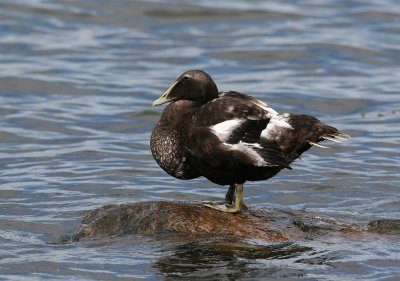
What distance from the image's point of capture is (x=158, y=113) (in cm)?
1329

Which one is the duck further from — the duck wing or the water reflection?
the water reflection

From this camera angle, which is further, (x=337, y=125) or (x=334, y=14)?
(x=334, y=14)

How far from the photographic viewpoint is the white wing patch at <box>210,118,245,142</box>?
23.3ft

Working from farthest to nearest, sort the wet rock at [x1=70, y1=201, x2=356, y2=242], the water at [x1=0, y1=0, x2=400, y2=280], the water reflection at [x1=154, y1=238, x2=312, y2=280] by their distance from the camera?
the wet rock at [x1=70, y1=201, x2=356, y2=242] → the water at [x1=0, y1=0, x2=400, y2=280] → the water reflection at [x1=154, y1=238, x2=312, y2=280]

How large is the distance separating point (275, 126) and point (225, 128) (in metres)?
0.43

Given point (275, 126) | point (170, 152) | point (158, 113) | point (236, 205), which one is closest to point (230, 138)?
point (275, 126)

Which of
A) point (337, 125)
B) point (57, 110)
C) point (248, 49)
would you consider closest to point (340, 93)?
point (337, 125)

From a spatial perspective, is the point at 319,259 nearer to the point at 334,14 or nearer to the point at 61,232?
the point at 61,232

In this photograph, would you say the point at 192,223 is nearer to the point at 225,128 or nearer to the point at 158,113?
the point at 225,128

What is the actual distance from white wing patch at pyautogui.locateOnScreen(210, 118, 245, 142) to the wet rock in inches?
26.7

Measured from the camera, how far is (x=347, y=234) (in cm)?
746

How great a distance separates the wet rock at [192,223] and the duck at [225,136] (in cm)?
19

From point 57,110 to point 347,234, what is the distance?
6.58 meters

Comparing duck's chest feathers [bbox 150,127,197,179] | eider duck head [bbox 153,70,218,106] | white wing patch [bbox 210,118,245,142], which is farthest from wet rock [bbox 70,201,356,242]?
eider duck head [bbox 153,70,218,106]
